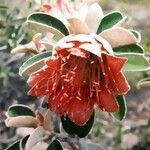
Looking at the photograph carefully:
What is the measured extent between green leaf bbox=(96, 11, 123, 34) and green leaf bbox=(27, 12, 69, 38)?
0.07 metres

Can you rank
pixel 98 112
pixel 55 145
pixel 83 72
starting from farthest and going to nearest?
pixel 98 112, pixel 55 145, pixel 83 72

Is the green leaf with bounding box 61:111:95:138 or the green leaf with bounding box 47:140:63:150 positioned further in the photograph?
the green leaf with bounding box 47:140:63:150

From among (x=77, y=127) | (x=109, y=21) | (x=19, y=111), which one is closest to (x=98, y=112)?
(x=19, y=111)

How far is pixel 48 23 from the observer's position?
1054 mm

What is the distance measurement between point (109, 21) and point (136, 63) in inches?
4.3

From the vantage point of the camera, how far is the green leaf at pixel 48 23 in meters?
1.03

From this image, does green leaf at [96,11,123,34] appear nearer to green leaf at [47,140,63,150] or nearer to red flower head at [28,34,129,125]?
red flower head at [28,34,129,125]

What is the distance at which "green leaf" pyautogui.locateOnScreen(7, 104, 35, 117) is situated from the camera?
1.28 metres

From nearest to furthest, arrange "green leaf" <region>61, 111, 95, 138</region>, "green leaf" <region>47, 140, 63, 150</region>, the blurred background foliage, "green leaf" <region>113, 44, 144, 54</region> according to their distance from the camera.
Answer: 1. "green leaf" <region>113, 44, 144, 54</region>
2. "green leaf" <region>61, 111, 95, 138</region>
3. "green leaf" <region>47, 140, 63, 150</region>
4. the blurred background foliage

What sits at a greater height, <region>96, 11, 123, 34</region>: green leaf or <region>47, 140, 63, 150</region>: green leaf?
<region>96, 11, 123, 34</region>: green leaf

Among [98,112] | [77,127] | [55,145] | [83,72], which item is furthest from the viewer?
[98,112]

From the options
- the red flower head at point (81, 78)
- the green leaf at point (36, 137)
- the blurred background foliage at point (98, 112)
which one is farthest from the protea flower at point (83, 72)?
the blurred background foliage at point (98, 112)

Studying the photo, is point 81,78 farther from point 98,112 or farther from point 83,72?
point 98,112

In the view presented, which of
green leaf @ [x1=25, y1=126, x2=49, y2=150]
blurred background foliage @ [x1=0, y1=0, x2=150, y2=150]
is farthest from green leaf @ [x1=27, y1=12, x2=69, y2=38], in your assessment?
blurred background foliage @ [x1=0, y1=0, x2=150, y2=150]
